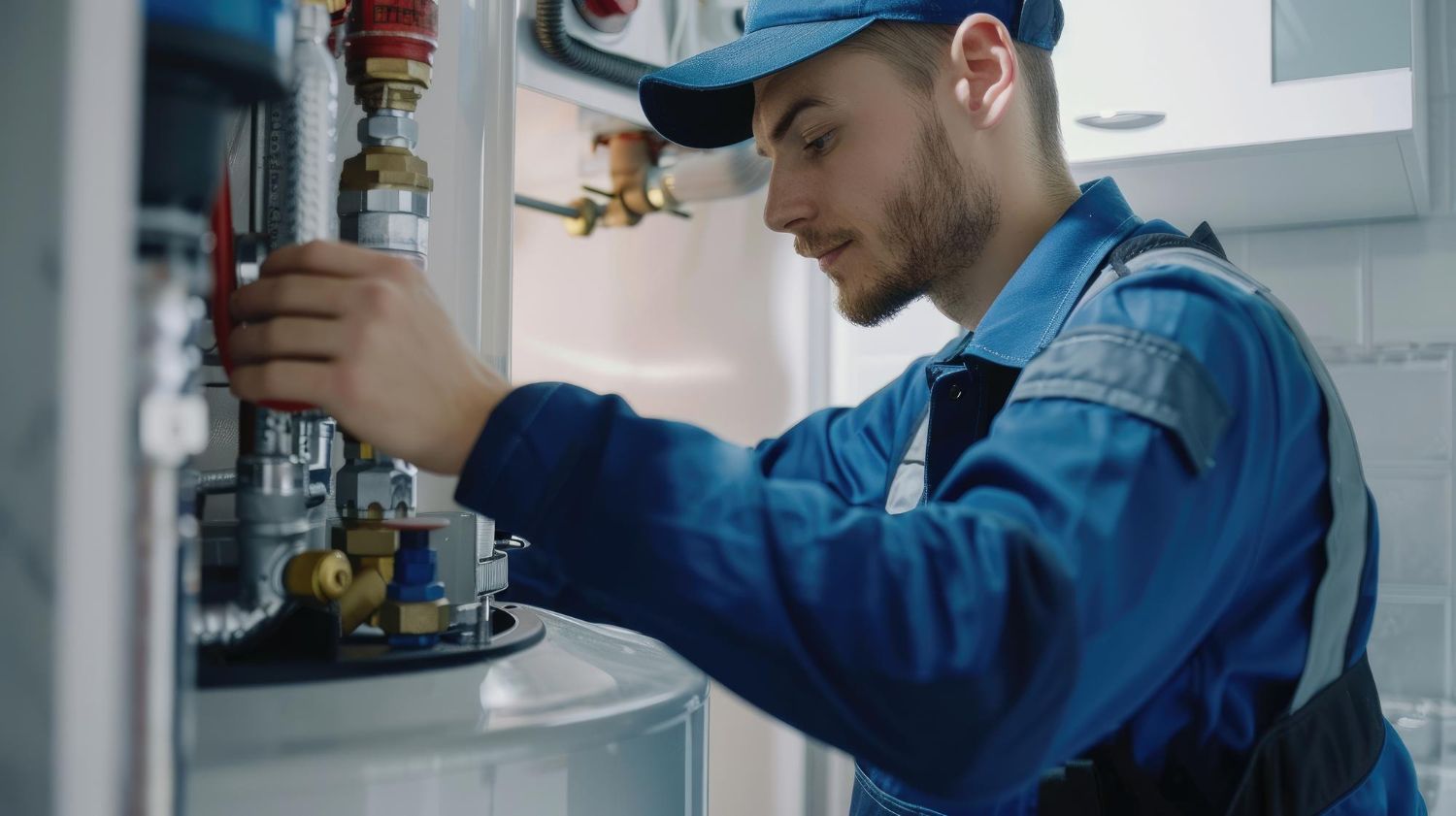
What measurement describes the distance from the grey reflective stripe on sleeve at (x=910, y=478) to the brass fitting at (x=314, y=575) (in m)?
0.43

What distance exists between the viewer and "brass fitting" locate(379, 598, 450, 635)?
44 cm

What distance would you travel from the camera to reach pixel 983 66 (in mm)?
766

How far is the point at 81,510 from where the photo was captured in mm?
207

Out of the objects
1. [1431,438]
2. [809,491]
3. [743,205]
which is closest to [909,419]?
[809,491]

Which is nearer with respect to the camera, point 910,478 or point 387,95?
point 387,95

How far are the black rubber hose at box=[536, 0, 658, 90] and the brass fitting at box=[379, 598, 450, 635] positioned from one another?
59cm

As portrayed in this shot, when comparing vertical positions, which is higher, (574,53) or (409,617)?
(574,53)

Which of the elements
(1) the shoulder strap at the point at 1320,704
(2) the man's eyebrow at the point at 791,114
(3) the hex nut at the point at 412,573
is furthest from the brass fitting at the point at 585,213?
(3) the hex nut at the point at 412,573

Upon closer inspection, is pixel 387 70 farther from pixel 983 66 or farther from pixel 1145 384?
pixel 983 66

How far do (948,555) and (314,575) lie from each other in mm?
220

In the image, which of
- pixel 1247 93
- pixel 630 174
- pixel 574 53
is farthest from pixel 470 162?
pixel 1247 93

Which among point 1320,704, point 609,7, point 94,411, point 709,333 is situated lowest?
point 1320,704

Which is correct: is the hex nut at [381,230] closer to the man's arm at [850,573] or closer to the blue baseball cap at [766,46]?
the man's arm at [850,573]

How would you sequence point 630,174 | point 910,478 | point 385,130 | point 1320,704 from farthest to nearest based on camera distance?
point 630,174 < point 910,478 < point 1320,704 < point 385,130
